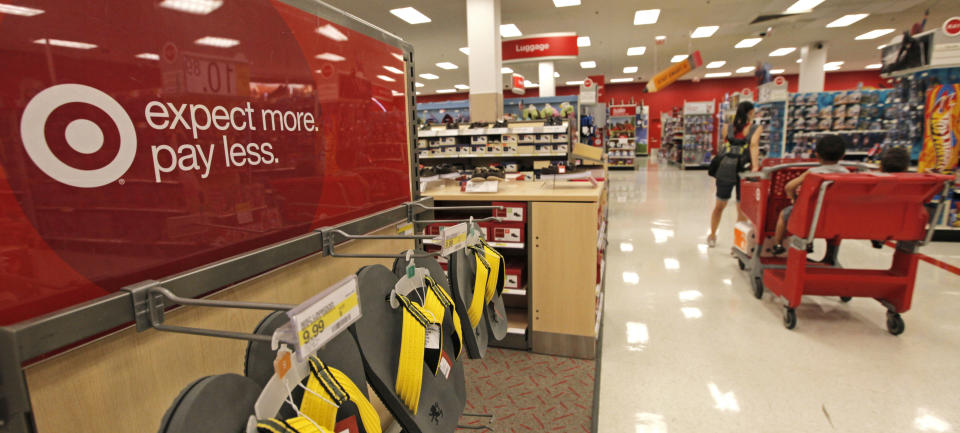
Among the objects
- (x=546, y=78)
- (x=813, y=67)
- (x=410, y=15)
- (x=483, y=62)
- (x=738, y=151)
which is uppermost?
(x=410, y=15)

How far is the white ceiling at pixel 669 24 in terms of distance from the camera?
9.04 metres

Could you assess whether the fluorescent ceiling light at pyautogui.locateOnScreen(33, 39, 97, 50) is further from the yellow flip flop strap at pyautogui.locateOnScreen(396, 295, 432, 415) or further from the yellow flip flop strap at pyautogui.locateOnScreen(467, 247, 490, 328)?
the yellow flip flop strap at pyautogui.locateOnScreen(467, 247, 490, 328)

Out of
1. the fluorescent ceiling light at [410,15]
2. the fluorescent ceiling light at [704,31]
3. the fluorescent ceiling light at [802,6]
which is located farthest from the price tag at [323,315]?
the fluorescent ceiling light at [704,31]

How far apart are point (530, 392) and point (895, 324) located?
8.50ft

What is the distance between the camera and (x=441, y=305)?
1.08 meters

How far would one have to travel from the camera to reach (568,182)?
294 cm

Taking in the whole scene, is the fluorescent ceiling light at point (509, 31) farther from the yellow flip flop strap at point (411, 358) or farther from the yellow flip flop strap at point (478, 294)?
the yellow flip flop strap at point (411, 358)

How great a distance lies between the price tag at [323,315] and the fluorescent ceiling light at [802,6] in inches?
385

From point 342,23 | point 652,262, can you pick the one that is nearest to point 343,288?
point 342,23

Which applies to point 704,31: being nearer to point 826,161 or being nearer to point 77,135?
point 826,161

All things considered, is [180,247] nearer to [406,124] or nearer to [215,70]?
[215,70]

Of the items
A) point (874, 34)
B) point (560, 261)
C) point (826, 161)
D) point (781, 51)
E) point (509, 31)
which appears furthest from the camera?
point (781, 51)

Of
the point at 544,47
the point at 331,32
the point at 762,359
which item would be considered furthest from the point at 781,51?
the point at 331,32

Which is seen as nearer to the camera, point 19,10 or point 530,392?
point 19,10
